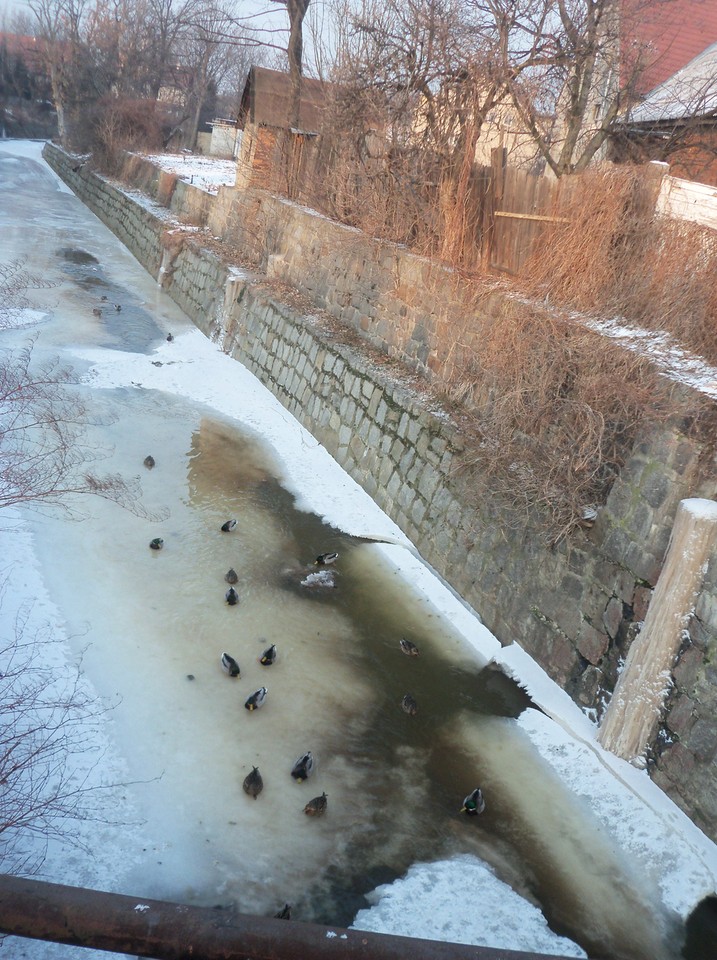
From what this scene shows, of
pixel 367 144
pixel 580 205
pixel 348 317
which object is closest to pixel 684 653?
pixel 580 205

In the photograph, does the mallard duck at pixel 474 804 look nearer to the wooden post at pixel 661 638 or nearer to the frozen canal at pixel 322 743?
the frozen canal at pixel 322 743

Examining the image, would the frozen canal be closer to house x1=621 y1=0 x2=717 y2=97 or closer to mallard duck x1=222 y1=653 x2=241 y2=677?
mallard duck x1=222 y1=653 x2=241 y2=677

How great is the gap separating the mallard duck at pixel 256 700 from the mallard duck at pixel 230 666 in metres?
0.28

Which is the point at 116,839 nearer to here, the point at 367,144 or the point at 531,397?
the point at 531,397

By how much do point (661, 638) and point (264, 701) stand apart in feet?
8.88

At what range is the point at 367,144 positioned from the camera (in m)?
12.5

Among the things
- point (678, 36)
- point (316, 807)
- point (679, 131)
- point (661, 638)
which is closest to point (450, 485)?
point (661, 638)

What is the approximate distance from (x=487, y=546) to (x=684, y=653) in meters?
2.22

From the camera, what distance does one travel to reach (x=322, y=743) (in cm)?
547

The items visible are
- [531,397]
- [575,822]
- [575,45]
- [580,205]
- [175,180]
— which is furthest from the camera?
[175,180]

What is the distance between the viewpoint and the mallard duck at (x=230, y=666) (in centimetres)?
585

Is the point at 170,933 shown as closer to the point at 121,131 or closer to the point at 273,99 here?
the point at 273,99

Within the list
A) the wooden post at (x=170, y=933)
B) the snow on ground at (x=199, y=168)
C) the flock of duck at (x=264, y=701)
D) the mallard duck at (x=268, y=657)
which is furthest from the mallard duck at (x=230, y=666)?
the snow on ground at (x=199, y=168)

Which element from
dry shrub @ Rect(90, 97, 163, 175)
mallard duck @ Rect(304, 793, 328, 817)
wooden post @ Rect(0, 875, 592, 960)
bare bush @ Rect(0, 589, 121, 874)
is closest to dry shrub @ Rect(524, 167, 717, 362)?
mallard duck @ Rect(304, 793, 328, 817)
